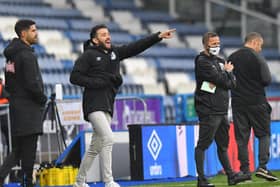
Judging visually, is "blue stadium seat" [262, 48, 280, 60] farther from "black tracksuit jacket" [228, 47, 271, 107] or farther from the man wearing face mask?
the man wearing face mask

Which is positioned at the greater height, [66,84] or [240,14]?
[240,14]

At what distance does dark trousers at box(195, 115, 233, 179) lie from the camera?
13.0 m

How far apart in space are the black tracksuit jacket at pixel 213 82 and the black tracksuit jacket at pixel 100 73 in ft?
3.24

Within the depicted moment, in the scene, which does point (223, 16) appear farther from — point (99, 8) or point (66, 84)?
point (66, 84)

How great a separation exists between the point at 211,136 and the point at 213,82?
2.14ft

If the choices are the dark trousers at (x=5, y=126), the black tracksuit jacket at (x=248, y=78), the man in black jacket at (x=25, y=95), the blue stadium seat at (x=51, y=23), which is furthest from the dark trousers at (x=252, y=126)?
the blue stadium seat at (x=51, y=23)

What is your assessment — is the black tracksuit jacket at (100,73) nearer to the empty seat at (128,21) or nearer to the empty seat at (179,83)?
the empty seat at (179,83)

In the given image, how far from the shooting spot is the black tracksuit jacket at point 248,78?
14000mm

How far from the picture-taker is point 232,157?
1686 centimetres

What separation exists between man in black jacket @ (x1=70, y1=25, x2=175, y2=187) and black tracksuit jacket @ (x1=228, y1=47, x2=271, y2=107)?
2.08 m

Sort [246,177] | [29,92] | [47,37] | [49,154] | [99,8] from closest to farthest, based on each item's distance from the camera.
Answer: [29,92]
[246,177]
[49,154]
[47,37]
[99,8]

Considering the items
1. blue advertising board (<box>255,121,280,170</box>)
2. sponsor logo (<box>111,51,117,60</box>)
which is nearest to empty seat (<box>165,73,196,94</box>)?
blue advertising board (<box>255,121,280,170</box>)

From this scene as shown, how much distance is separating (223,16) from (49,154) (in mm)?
14312

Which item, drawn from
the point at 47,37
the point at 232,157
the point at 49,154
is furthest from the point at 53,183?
the point at 47,37
